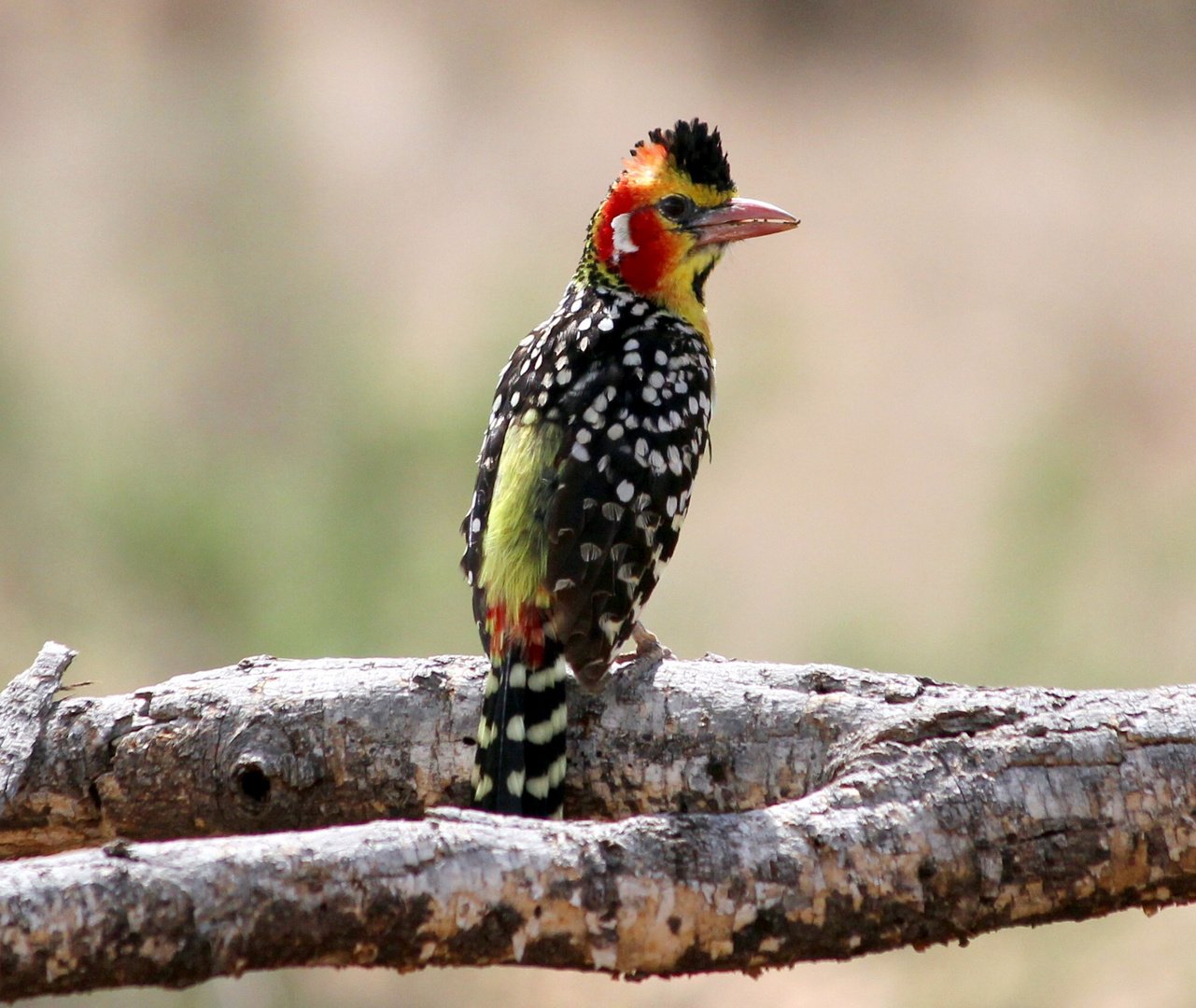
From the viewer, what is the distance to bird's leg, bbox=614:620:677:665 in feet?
11.2

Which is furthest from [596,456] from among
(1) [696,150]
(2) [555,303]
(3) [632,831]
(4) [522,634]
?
(2) [555,303]

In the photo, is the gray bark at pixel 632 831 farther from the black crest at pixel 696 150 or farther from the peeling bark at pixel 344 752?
the black crest at pixel 696 150

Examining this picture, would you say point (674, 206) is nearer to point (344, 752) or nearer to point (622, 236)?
point (622, 236)

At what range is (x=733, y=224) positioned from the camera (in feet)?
13.1

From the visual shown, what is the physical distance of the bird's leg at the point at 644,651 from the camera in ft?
11.2

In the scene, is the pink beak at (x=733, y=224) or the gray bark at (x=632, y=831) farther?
→ the pink beak at (x=733, y=224)

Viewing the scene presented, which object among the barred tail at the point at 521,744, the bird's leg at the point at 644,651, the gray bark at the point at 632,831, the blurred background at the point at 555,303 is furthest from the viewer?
the blurred background at the point at 555,303

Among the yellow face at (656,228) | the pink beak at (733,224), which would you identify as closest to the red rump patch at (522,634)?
the yellow face at (656,228)

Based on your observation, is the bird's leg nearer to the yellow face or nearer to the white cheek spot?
the yellow face

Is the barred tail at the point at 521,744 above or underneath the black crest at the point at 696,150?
underneath

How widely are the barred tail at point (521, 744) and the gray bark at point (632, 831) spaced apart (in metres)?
0.10

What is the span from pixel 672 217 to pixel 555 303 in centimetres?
496

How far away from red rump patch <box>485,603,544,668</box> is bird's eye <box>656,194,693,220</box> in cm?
140

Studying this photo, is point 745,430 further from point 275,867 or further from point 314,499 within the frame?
point 275,867
